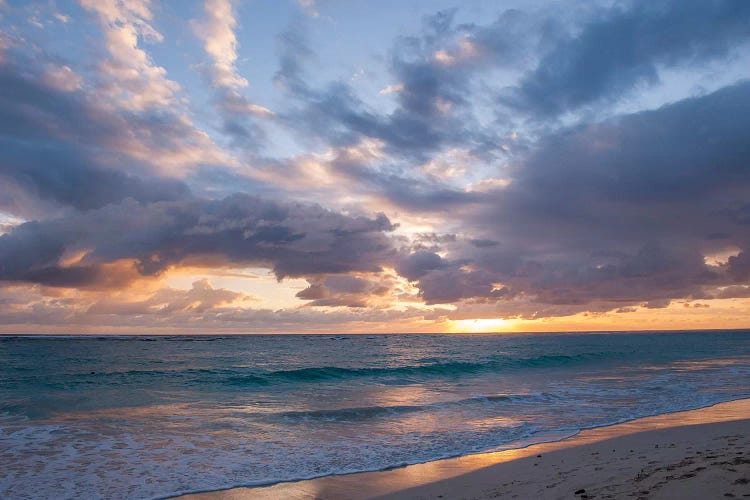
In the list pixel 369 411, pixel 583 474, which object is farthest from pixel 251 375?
pixel 583 474

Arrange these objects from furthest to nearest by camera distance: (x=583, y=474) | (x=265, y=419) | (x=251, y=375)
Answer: (x=251, y=375), (x=265, y=419), (x=583, y=474)

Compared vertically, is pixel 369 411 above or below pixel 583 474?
below

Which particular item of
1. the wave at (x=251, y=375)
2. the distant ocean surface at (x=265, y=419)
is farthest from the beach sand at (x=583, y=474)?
the wave at (x=251, y=375)

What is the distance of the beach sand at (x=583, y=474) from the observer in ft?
27.3

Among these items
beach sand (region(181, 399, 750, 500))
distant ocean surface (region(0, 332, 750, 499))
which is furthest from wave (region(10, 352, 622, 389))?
beach sand (region(181, 399, 750, 500))

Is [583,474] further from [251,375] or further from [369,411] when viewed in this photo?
[251,375]

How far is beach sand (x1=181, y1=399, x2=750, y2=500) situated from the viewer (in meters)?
8.31

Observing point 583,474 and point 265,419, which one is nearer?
point 583,474

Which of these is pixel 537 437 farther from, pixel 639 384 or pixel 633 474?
pixel 639 384

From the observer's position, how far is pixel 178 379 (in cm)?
3588

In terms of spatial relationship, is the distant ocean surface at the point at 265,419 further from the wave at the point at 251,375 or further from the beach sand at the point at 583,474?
the beach sand at the point at 583,474

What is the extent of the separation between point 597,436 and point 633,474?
7741mm

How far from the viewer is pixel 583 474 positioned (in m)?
10.3

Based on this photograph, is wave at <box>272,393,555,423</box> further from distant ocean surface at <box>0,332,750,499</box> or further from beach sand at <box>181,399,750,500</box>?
beach sand at <box>181,399,750,500</box>
